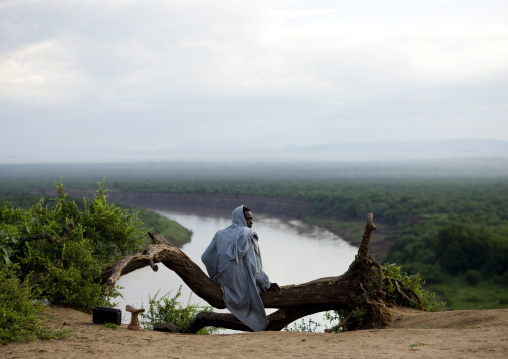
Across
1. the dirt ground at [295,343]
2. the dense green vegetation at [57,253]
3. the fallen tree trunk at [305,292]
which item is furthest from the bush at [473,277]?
the dense green vegetation at [57,253]

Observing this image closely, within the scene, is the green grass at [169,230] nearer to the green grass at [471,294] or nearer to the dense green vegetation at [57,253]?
the green grass at [471,294]

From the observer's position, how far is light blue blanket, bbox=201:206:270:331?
23.9ft

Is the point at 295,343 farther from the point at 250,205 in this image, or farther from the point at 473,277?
the point at 250,205

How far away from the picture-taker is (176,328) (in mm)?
7797

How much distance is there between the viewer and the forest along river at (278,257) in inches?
739

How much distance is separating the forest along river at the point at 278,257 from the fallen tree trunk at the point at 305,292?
→ 10.6 feet

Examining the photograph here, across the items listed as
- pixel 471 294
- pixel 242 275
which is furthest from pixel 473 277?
pixel 242 275

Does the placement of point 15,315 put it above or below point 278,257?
above

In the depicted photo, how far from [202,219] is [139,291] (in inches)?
1263

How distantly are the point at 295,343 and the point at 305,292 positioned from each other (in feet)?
5.93

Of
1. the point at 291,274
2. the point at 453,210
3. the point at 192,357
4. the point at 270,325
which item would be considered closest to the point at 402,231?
the point at 453,210

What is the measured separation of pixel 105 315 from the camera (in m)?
6.61

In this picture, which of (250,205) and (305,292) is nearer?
(305,292)

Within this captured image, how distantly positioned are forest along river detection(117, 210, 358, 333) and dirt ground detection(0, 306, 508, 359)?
4.67 metres
